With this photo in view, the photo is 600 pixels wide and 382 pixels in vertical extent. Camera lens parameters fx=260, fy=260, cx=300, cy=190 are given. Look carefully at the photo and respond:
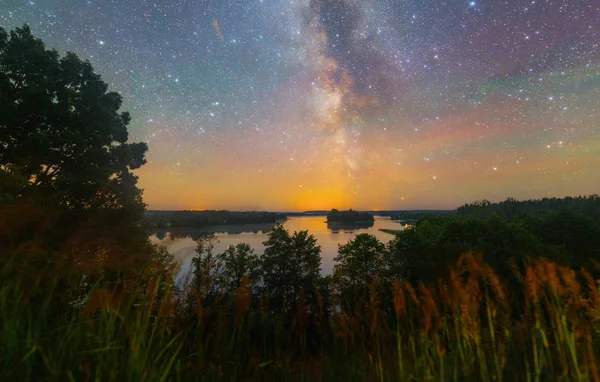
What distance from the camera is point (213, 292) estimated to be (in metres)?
4.97

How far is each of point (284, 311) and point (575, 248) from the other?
144 feet

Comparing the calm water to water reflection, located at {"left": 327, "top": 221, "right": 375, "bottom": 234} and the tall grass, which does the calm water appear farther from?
the tall grass

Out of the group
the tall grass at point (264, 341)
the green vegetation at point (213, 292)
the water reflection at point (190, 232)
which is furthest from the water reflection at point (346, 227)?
the tall grass at point (264, 341)

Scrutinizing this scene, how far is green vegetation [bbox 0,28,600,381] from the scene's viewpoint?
2119 millimetres

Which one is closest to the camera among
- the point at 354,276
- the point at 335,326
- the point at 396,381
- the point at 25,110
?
the point at 396,381

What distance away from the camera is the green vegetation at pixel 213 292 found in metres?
2.12

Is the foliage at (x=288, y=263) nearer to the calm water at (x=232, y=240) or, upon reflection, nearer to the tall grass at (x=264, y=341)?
the calm water at (x=232, y=240)

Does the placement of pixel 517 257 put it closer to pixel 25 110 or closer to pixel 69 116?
pixel 69 116

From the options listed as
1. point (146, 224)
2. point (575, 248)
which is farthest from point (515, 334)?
point (575, 248)

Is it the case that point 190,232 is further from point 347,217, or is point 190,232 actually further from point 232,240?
point 347,217

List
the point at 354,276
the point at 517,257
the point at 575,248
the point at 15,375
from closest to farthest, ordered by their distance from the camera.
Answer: the point at 15,375
the point at 517,257
the point at 354,276
the point at 575,248

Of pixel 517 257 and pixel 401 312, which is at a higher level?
pixel 401 312

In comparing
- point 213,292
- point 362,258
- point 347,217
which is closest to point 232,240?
point 362,258

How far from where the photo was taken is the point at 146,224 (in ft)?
61.2
